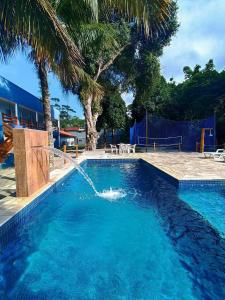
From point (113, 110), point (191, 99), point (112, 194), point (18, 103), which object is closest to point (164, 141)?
point (191, 99)

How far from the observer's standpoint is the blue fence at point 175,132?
16.7 metres

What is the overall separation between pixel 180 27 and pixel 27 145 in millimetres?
18765

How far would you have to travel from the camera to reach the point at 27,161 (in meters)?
6.14

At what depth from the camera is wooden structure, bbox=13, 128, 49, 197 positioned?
238 inches

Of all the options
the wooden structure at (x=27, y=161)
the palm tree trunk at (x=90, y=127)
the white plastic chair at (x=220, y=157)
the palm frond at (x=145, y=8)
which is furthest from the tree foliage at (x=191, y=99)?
the palm frond at (x=145, y=8)

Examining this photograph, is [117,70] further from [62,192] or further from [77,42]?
[62,192]

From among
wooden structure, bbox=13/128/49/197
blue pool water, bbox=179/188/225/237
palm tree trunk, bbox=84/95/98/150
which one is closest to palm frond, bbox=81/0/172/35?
wooden structure, bbox=13/128/49/197

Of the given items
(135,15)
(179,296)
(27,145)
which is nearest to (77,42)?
(27,145)

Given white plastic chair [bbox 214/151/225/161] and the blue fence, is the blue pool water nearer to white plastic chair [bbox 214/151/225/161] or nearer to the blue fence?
white plastic chair [bbox 214/151/225/161]

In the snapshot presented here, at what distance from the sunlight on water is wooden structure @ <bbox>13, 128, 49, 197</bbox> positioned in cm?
179

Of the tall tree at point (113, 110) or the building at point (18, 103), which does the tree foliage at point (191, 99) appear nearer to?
the tall tree at point (113, 110)

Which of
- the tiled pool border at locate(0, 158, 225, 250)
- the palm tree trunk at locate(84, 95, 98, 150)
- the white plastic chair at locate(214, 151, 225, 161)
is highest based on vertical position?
the palm tree trunk at locate(84, 95, 98, 150)

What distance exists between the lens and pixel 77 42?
33.8 feet

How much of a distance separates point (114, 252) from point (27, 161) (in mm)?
2985
